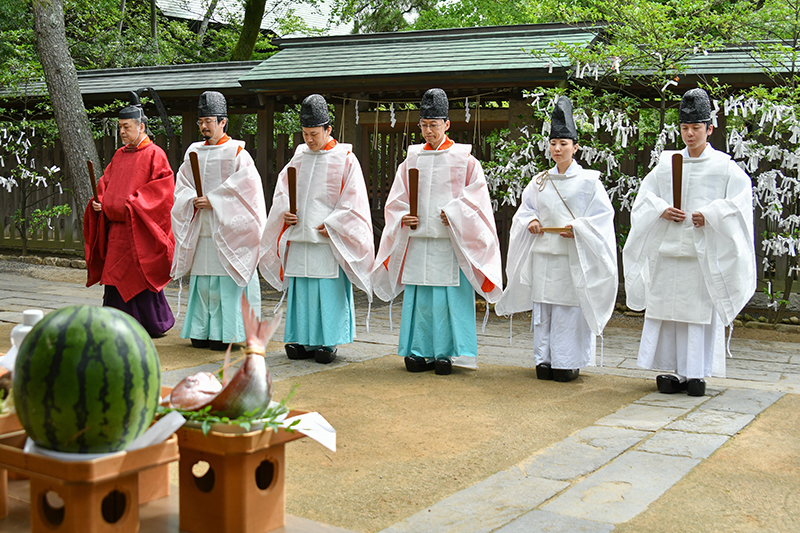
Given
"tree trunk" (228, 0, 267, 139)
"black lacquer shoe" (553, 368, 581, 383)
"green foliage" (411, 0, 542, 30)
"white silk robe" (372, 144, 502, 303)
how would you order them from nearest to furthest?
"black lacquer shoe" (553, 368, 581, 383), "white silk robe" (372, 144, 502, 303), "tree trunk" (228, 0, 267, 139), "green foliage" (411, 0, 542, 30)

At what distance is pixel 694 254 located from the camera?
535cm

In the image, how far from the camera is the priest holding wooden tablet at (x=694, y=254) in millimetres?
5262

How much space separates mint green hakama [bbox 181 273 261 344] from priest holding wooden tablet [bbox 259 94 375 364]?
0.57 metres

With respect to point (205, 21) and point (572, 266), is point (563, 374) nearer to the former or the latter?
point (572, 266)

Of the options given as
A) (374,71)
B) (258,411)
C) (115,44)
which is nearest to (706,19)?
(374,71)

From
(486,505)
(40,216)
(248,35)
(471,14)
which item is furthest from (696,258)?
(471,14)

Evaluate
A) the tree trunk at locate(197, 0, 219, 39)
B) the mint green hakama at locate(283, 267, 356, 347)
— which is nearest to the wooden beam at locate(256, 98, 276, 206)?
the mint green hakama at locate(283, 267, 356, 347)

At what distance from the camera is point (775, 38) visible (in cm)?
955

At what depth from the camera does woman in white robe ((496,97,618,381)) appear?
570cm

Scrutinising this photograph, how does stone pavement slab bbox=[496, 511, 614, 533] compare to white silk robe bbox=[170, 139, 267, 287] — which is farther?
white silk robe bbox=[170, 139, 267, 287]

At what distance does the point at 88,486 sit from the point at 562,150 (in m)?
4.56

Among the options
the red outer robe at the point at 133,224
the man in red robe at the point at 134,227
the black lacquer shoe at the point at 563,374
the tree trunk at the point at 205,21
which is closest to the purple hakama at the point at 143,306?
the man in red robe at the point at 134,227

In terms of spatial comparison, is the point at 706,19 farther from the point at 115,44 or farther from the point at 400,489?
the point at 115,44

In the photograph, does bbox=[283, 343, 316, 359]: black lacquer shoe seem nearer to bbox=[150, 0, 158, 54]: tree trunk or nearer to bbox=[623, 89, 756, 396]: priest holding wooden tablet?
bbox=[623, 89, 756, 396]: priest holding wooden tablet
